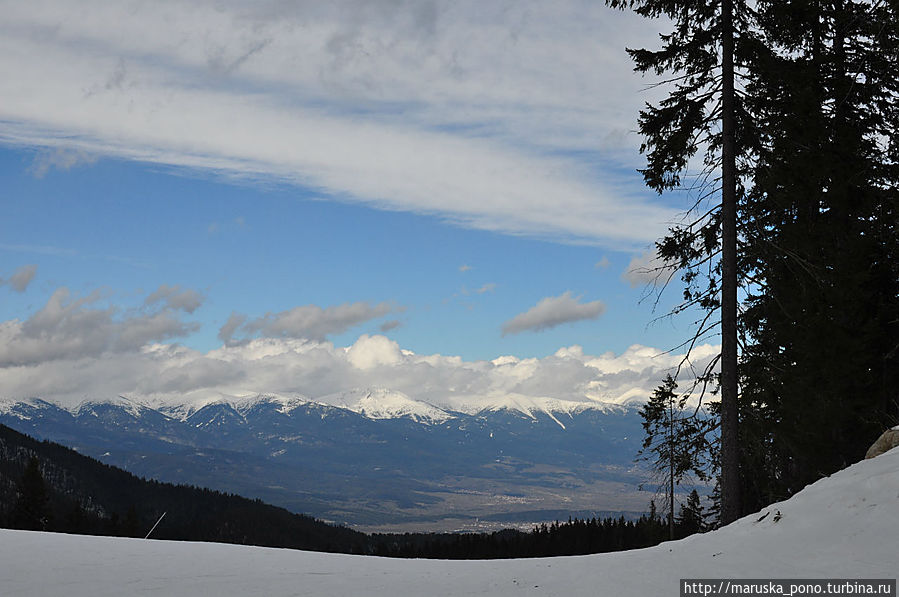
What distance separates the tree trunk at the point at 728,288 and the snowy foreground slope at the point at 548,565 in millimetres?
5739

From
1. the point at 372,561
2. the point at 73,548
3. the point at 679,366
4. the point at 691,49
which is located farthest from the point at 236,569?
the point at 691,49

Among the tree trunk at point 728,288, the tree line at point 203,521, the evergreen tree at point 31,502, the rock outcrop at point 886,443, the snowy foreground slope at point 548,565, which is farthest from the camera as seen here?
the tree line at point 203,521

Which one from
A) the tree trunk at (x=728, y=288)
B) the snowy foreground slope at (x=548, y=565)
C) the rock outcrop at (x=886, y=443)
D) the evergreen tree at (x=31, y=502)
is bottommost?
the evergreen tree at (x=31, y=502)

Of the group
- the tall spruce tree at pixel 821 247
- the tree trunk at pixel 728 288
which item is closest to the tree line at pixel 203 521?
the tall spruce tree at pixel 821 247

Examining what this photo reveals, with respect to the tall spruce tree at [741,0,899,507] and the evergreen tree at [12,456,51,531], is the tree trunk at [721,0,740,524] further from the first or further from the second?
the evergreen tree at [12,456,51,531]

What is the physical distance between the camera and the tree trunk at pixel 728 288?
1644 centimetres

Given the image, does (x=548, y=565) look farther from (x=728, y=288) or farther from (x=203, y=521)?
(x=203, y=521)

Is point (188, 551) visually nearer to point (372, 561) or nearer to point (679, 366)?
point (372, 561)

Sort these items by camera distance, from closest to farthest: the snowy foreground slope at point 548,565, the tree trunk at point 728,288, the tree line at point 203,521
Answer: the snowy foreground slope at point 548,565
the tree trunk at point 728,288
the tree line at point 203,521

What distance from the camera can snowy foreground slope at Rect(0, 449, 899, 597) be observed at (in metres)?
7.82

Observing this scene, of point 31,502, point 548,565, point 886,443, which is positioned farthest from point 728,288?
point 31,502

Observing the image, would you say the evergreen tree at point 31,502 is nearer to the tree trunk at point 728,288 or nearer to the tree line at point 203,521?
the tree line at point 203,521

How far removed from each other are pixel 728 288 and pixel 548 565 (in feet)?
30.9

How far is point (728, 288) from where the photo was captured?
651 inches
